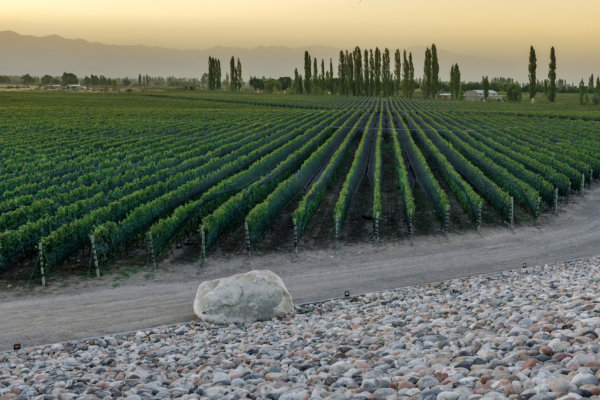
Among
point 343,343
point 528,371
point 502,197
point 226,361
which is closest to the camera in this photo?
point 528,371

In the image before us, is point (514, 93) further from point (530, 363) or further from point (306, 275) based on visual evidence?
point (530, 363)

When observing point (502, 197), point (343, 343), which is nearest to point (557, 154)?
point (502, 197)

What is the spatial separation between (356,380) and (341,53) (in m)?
184

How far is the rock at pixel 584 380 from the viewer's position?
771 cm

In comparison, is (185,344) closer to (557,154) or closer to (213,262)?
(213,262)

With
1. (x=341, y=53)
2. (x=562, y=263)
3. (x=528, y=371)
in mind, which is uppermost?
(x=341, y=53)

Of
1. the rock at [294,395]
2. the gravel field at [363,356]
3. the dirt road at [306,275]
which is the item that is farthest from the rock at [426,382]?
the dirt road at [306,275]

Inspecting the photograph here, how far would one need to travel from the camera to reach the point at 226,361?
37.6ft

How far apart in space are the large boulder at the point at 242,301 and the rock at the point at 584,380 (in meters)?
9.14

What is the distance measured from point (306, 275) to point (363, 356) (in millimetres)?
9988

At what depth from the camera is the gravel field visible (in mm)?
8641

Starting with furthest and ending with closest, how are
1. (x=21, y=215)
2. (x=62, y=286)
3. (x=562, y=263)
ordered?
(x=21, y=215) → (x=562, y=263) → (x=62, y=286)

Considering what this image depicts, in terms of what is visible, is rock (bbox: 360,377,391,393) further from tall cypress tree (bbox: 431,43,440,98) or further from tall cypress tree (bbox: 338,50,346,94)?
tall cypress tree (bbox: 338,50,346,94)

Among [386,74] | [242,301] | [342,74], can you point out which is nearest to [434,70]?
[386,74]
